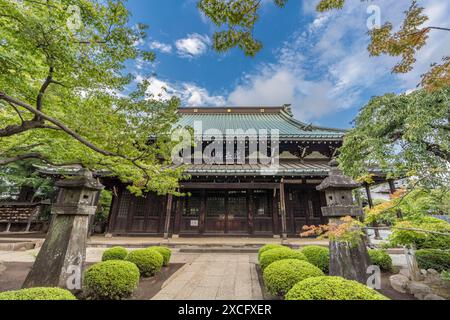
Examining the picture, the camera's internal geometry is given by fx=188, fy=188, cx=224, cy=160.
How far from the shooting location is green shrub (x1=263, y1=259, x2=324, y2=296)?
3174 millimetres

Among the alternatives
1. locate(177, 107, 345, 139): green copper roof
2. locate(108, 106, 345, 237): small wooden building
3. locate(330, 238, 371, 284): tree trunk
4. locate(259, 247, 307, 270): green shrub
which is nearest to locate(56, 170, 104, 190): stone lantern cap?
locate(259, 247, 307, 270): green shrub

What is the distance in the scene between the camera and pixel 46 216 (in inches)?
518

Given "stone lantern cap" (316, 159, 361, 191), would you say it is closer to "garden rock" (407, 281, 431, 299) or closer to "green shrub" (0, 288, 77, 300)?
"garden rock" (407, 281, 431, 299)

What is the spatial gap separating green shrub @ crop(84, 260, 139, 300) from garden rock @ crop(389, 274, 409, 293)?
5.50 m

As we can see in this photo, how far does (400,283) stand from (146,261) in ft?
19.1

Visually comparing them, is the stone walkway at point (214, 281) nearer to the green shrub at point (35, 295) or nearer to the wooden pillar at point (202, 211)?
the green shrub at point (35, 295)

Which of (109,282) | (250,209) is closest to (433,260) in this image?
(250,209)

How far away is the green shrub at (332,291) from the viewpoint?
1855 mm

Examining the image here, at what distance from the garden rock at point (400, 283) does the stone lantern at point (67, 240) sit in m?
6.40

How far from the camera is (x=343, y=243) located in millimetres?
3396

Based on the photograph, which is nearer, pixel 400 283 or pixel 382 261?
pixel 400 283

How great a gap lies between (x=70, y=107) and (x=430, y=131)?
783cm

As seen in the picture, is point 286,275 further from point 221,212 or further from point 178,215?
point 178,215
